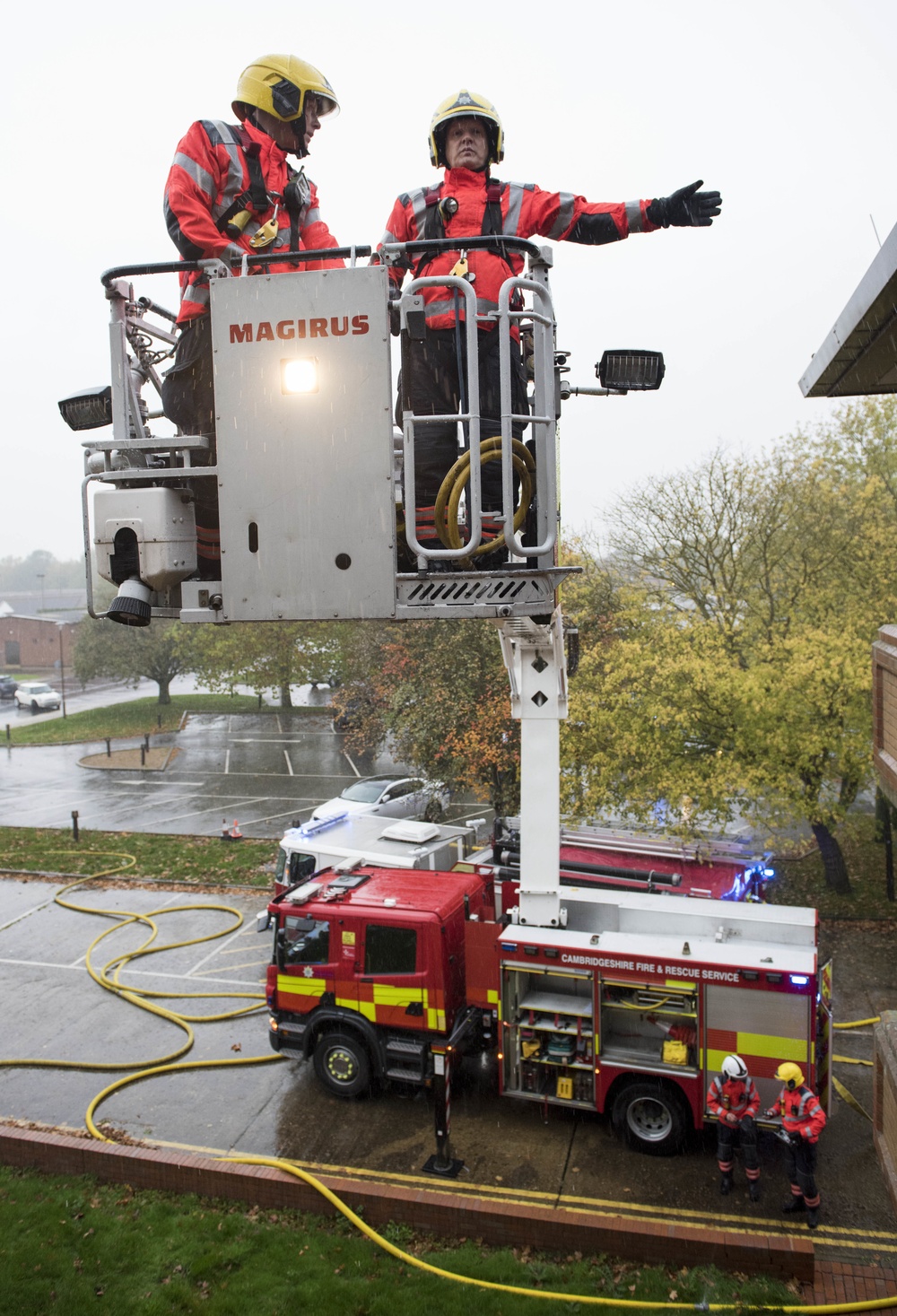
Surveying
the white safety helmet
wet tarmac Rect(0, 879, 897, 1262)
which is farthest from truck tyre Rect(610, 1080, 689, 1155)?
the white safety helmet

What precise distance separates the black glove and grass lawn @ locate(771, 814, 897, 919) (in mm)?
12363

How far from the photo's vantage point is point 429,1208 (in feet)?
25.3

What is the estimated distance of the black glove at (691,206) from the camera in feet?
16.3

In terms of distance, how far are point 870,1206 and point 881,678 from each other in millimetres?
4408

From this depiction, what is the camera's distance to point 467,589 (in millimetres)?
4465

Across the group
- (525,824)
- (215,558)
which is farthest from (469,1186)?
(215,558)

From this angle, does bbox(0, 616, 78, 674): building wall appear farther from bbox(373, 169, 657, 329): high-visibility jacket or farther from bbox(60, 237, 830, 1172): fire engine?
bbox(373, 169, 657, 329): high-visibility jacket

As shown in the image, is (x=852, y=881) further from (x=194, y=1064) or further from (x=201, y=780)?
(x=201, y=780)

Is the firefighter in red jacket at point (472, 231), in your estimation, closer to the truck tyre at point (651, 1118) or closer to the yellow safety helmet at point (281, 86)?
the yellow safety helmet at point (281, 86)

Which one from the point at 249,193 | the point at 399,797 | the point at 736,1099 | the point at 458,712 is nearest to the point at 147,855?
the point at 399,797

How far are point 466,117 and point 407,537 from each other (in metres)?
2.63

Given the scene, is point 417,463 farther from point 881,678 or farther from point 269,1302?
point 269,1302

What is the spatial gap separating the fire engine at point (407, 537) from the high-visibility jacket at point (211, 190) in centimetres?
17

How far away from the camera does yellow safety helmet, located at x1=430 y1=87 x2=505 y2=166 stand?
5379mm
